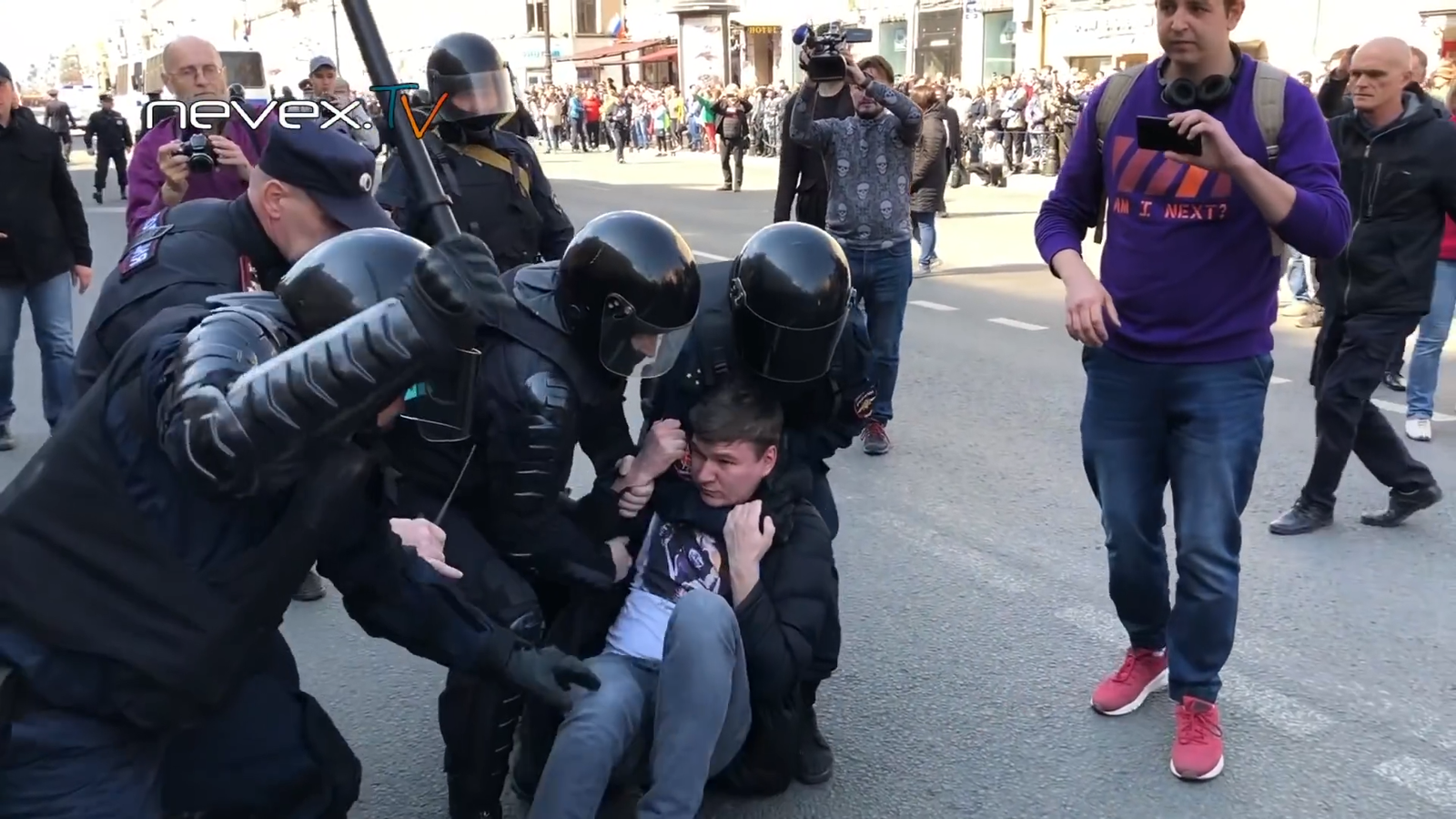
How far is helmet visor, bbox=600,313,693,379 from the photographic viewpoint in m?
2.56

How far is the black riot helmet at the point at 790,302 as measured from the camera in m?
2.79

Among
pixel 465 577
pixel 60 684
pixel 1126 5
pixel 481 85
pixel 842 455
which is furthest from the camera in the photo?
pixel 1126 5

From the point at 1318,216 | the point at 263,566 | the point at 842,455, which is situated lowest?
the point at 842,455

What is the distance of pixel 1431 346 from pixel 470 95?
4.42 m

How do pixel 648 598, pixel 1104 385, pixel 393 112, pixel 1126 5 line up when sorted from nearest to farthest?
1. pixel 393 112
2. pixel 648 598
3. pixel 1104 385
4. pixel 1126 5

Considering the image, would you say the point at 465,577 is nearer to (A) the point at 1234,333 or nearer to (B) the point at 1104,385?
(B) the point at 1104,385

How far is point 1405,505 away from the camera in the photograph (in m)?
4.78

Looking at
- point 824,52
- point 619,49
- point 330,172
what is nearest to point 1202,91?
point 330,172

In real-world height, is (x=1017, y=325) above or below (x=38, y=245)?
below

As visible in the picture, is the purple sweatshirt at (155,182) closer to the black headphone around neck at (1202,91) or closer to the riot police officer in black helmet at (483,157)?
the riot police officer in black helmet at (483,157)

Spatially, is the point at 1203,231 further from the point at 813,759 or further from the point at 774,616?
the point at 813,759

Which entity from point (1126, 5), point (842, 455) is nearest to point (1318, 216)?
point (842, 455)

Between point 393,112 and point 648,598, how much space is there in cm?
125

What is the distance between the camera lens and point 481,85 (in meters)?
4.49
